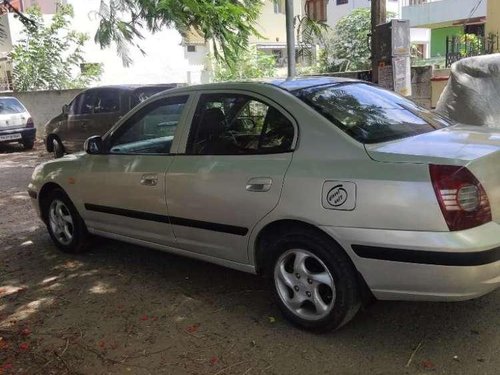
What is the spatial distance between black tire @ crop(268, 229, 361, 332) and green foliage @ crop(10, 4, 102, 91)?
17.6 meters

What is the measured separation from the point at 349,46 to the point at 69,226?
60.3 feet

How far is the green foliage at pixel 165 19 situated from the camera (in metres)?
6.05

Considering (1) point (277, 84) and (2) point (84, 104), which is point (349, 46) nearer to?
(2) point (84, 104)

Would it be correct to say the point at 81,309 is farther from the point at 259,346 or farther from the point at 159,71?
the point at 159,71

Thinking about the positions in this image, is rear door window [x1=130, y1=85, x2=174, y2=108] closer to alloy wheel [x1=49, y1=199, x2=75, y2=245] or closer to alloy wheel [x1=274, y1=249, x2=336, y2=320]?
alloy wheel [x1=49, y1=199, x2=75, y2=245]

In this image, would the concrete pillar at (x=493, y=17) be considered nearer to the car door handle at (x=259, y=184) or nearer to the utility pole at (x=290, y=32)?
the utility pole at (x=290, y=32)

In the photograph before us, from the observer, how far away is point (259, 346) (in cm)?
Answer: 341

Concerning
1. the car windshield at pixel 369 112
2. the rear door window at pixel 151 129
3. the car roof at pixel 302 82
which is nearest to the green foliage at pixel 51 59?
the rear door window at pixel 151 129

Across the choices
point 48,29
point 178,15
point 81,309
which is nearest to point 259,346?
point 81,309

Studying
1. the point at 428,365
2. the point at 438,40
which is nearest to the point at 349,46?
the point at 438,40

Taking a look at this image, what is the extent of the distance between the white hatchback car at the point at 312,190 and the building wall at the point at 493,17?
11.6 meters

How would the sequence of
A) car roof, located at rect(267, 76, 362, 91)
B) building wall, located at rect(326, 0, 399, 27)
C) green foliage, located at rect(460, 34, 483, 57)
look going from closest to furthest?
1. car roof, located at rect(267, 76, 362, 91)
2. green foliage, located at rect(460, 34, 483, 57)
3. building wall, located at rect(326, 0, 399, 27)

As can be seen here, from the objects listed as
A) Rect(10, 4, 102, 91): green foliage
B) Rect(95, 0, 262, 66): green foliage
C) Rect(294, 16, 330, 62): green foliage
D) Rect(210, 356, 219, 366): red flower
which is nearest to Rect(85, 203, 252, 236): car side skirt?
Rect(210, 356, 219, 366): red flower

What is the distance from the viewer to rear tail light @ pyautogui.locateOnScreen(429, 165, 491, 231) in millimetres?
2875
